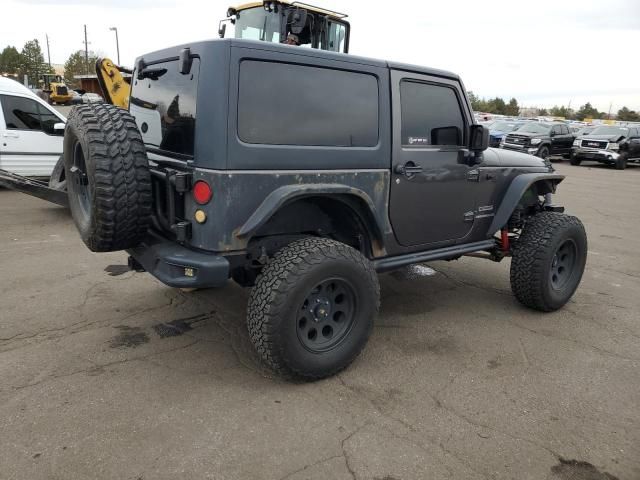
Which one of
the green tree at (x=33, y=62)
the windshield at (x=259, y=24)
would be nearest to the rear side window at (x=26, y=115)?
the windshield at (x=259, y=24)

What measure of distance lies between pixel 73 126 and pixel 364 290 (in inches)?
81.7

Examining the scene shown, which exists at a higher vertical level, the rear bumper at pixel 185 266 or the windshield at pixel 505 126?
the windshield at pixel 505 126

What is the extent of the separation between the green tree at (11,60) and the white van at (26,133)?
65.4 meters

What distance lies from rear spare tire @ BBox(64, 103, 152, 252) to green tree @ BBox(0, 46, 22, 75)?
237ft

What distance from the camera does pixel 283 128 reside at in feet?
9.73

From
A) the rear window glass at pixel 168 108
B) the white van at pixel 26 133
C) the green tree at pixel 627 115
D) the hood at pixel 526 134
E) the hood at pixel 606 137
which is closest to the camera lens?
the rear window glass at pixel 168 108

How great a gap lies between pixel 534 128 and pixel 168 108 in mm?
19077

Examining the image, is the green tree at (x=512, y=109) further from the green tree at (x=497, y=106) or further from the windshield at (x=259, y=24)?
the windshield at (x=259, y=24)

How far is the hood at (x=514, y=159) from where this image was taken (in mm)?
4293

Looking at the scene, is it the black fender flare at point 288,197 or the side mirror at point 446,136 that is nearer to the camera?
the black fender flare at point 288,197

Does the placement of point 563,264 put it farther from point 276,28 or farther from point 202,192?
point 276,28

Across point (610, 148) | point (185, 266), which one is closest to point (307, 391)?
point (185, 266)

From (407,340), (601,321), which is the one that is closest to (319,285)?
(407,340)

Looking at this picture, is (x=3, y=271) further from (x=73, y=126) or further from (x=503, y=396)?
(x=503, y=396)
